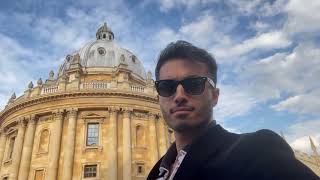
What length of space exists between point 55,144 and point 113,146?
494 centimetres

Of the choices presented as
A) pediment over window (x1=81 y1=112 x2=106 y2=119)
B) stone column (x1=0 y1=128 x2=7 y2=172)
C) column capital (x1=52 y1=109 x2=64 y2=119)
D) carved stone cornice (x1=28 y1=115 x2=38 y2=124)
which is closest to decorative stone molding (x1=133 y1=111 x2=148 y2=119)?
pediment over window (x1=81 y1=112 x2=106 y2=119)

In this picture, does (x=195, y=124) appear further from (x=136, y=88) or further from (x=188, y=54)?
(x=136, y=88)

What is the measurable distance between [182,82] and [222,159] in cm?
78

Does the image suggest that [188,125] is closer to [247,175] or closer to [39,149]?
[247,175]

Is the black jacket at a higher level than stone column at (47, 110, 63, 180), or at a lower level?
lower

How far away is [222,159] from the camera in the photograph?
1542mm

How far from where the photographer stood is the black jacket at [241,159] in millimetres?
1279

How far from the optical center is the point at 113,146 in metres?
26.5

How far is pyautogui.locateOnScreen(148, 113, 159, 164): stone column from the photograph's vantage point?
2767cm

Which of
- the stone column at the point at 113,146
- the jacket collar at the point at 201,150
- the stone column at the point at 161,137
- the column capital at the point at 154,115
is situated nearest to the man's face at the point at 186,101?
the jacket collar at the point at 201,150

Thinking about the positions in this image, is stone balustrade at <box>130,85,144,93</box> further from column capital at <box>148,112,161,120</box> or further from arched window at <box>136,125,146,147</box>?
arched window at <box>136,125,146,147</box>

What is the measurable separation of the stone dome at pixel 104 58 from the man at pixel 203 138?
3520 cm

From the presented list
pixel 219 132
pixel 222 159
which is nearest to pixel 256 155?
pixel 222 159

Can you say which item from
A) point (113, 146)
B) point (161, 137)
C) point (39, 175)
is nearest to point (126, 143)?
point (113, 146)
